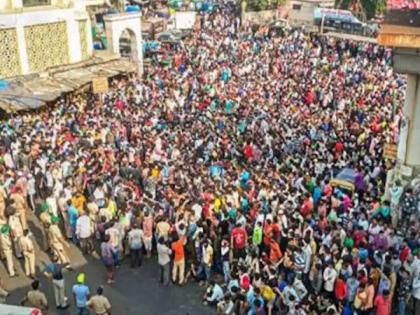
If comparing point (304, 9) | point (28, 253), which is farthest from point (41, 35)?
point (304, 9)

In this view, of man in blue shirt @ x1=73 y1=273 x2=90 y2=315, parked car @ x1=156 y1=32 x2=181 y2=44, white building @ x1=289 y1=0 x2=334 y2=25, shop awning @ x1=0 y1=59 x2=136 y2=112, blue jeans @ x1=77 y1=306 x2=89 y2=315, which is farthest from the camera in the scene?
white building @ x1=289 y1=0 x2=334 y2=25

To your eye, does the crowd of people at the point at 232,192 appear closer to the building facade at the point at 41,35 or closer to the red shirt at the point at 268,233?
the red shirt at the point at 268,233

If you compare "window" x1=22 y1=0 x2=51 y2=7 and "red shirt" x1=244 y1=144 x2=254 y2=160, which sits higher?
"window" x1=22 y1=0 x2=51 y2=7

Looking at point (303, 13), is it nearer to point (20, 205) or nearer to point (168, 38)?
point (168, 38)

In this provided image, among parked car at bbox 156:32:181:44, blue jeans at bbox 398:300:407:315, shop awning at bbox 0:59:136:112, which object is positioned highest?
parked car at bbox 156:32:181:44

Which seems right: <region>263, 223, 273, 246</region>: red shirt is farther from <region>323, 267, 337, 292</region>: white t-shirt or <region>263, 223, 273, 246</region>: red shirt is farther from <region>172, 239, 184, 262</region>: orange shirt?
<region>172, 239, 184, 262</region>: orange shirt

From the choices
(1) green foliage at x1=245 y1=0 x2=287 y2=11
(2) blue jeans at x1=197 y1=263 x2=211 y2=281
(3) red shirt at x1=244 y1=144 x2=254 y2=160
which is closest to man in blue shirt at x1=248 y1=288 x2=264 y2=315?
(2) blue jeans at x1=197 y1=263 x2=211 y2=281

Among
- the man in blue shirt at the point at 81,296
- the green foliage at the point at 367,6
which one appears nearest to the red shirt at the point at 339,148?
the man in blue shirt at the point at 81,296
